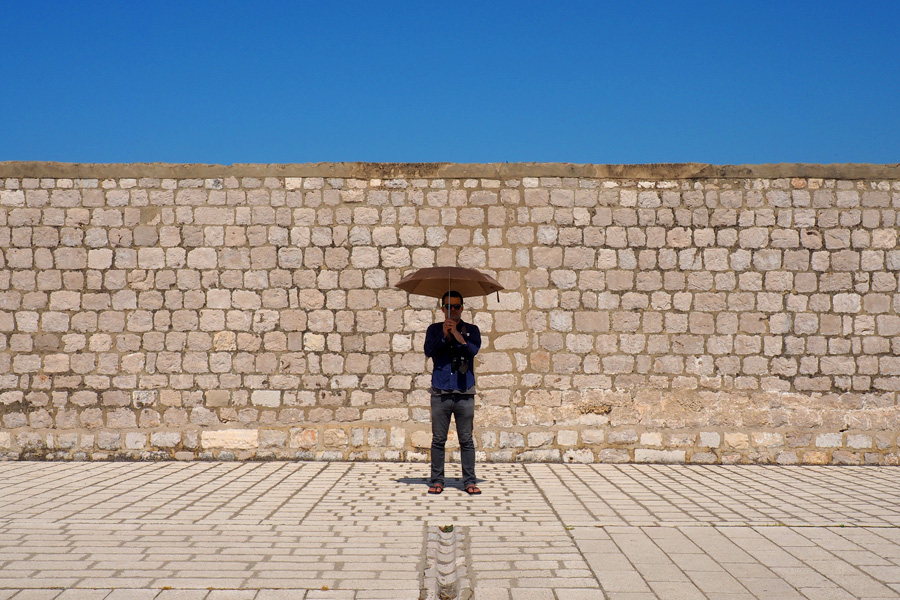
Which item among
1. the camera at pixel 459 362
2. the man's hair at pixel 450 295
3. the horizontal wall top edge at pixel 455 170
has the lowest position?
the camera at pixel 459 362

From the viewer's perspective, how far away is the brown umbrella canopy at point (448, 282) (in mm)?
6090

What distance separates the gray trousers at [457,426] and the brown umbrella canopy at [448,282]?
96 cm

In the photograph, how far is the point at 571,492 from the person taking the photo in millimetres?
6145

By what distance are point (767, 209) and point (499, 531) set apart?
5.58 m

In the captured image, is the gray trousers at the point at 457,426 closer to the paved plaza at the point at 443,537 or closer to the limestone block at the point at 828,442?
Answer: the paved plaza at the point at 443,537

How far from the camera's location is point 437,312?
8.15 m

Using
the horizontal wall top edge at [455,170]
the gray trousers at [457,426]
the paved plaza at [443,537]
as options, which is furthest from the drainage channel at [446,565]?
the horizontal wall top edge at [455,170]

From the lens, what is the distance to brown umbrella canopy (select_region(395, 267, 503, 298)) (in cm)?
609

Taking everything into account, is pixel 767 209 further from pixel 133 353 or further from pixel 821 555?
pixel 133 353

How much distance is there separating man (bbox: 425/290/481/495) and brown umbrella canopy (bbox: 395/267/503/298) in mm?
111

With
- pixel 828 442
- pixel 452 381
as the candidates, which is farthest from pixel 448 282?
pixel 828 442

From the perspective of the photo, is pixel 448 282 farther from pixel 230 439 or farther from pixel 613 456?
pixel 230 439

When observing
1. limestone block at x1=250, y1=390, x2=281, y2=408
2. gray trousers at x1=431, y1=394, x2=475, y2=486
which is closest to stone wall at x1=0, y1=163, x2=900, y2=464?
limestone block at x1=250, y1=390, x2=281, y2=408

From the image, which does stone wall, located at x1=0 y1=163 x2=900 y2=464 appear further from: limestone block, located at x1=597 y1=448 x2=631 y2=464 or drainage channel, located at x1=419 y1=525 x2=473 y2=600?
drainage channel, located at x1=419 y1=525 x2=473 y2=600
